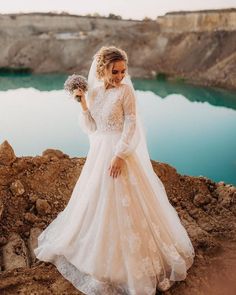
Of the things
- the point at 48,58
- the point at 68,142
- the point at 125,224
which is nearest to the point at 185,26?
the point at 48,58

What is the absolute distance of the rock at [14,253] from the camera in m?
4.17

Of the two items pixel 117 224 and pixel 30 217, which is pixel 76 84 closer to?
pixel 117 224

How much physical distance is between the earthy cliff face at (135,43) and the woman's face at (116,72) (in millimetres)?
25434

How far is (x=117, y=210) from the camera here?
328cm

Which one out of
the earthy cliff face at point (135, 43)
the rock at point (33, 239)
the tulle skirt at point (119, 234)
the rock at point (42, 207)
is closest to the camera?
the tulle skirt at point (119, 234)

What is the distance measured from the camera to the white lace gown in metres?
3.24

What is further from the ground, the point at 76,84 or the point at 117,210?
the point at 76,84

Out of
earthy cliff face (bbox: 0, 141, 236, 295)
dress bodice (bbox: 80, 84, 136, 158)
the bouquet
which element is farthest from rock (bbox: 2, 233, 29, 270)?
the bouquet

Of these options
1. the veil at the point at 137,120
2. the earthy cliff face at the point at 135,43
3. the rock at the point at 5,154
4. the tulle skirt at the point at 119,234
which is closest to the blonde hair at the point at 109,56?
the veil at the point at 137,120

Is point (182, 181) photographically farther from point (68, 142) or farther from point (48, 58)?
point (48, 58)

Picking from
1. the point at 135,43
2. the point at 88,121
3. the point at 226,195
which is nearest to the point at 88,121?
the point at 88,121

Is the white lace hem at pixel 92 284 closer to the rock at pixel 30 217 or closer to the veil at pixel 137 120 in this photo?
the veil at pixel 137 120

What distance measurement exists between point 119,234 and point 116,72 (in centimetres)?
136

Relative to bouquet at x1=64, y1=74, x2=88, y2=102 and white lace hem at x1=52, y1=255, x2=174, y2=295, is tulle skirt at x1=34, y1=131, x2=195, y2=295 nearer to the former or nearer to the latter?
white lace hem at x1=52, y1=255, x2=174, y2=295
